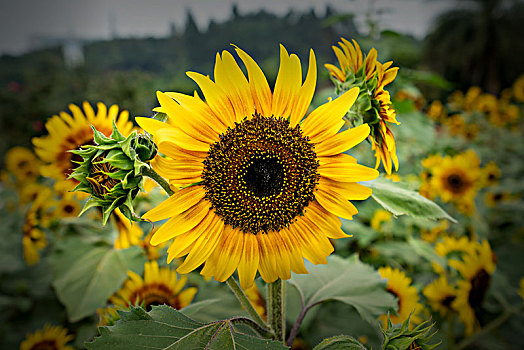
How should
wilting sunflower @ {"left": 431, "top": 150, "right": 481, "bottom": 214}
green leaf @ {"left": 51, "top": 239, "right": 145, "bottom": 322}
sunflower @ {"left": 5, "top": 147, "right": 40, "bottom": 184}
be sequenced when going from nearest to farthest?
green leaf @ {"left": 51, "top": 239, "right": 145, "bottom": 322} < wilting sunflower @ {"left": 431, "top": 150, "right": 481, "bottom": 214} < sunflower @ {"left": 5, "top": 147, "right": 40, "bottom": 184}

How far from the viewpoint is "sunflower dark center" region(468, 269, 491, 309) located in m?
1.32

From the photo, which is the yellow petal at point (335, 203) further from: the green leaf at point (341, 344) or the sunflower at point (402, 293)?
the sunflower at point (402, 293)

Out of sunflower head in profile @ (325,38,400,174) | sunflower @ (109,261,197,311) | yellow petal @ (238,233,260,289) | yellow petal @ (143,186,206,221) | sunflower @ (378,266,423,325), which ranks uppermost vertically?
sunflower head in profile @ (325,38,400,174)

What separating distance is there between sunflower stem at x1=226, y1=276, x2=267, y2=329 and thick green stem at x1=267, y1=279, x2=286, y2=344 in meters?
0.02

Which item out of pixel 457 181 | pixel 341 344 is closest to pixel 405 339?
pixel 341 344

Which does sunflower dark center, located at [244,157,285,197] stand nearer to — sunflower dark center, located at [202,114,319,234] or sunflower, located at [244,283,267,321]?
sunflower dark center, located at [202,114,319,234]

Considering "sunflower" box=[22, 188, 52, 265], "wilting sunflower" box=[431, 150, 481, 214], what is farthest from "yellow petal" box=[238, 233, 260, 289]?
"wilting sunflower" box=[431, 150, 481, 214]

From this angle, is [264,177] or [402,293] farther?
[402,293]

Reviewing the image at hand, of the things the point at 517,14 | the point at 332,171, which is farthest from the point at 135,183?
the point at 517,14

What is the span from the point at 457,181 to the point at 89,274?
188 cm

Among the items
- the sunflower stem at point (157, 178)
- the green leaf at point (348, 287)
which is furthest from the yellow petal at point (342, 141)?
the green leaf at point (348, 287)

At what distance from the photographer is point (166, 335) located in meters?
0.54

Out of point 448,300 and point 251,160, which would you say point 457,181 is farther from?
point 251,160

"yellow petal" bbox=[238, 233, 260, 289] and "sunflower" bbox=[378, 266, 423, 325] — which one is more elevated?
"yellow petal" bbox=[238, 233, 260, 289]
